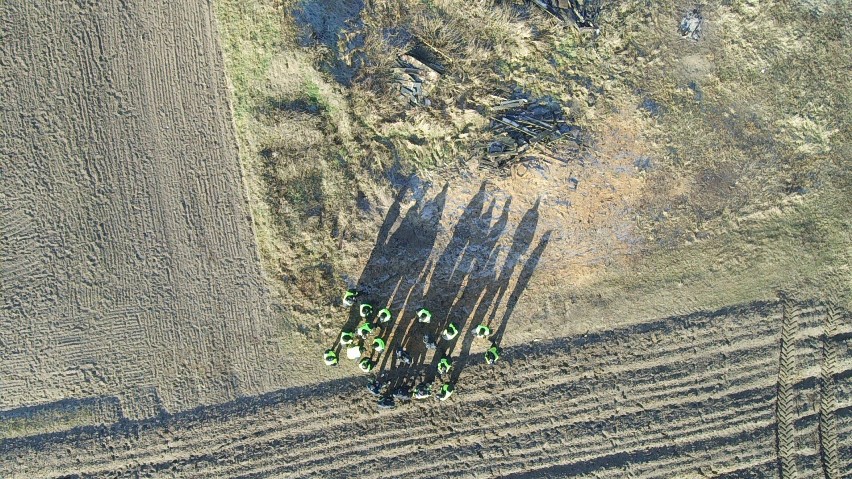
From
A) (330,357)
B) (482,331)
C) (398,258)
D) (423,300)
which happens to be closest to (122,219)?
(330,357)

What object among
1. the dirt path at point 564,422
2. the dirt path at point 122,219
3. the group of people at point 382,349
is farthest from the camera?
the dirt path at point 122,219

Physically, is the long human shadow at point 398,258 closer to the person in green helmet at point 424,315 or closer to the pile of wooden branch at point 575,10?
the person in green helmet at point 424,315

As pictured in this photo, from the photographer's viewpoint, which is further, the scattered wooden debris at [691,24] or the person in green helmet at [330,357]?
the scattered wooden debris at [691,24]

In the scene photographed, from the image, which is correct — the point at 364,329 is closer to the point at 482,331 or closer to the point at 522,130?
the point at 482,331

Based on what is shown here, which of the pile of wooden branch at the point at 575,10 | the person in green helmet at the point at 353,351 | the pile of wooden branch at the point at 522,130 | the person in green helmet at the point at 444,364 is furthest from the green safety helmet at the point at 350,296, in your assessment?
the pile of wooden branch at the point at 575,10

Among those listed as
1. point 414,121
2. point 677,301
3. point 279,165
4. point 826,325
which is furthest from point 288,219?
point 826,325

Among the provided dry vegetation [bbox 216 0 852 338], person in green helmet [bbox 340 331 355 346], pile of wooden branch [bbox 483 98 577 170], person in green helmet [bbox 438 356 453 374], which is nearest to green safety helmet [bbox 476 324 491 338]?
person in green helmet [bbox 438 356 453 374]
